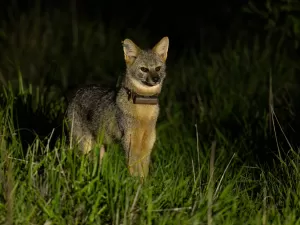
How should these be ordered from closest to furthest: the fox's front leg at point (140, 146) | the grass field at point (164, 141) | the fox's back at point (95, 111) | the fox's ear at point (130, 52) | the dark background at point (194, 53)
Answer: the grass field at point (164, 141) < the fox's front leg at point (140, 146) < the fox's back at point (95, 111) < the fox's ear at point (130, 52) < the dark background at point (194, 53)

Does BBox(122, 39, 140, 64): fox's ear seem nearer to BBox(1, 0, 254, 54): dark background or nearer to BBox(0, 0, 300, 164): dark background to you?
→ BBox(0, 0, 300, 164): dark background

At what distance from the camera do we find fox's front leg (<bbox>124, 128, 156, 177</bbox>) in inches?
242

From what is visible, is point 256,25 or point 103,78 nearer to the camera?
point 103,78

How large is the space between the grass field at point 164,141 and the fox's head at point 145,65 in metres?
0.59

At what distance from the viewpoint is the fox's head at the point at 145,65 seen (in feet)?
20.5

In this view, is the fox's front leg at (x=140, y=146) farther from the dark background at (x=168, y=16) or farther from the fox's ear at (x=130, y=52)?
the dark background at (x=168, y=16)

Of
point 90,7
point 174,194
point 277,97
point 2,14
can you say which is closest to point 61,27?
point 2,14

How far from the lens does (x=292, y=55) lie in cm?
985

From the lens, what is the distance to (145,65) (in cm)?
641

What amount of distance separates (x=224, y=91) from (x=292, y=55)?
180 cm

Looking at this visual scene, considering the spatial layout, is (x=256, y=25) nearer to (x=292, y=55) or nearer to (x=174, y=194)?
(x=292, y=55)

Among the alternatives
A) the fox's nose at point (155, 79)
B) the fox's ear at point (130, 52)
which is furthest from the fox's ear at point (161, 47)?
the fox's nose at point (155, 79)

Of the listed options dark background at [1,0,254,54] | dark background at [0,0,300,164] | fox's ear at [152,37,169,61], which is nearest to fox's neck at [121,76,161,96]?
fox's ear at [152,37,169,61]

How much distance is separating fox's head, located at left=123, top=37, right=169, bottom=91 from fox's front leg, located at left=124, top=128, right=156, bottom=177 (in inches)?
14.1
